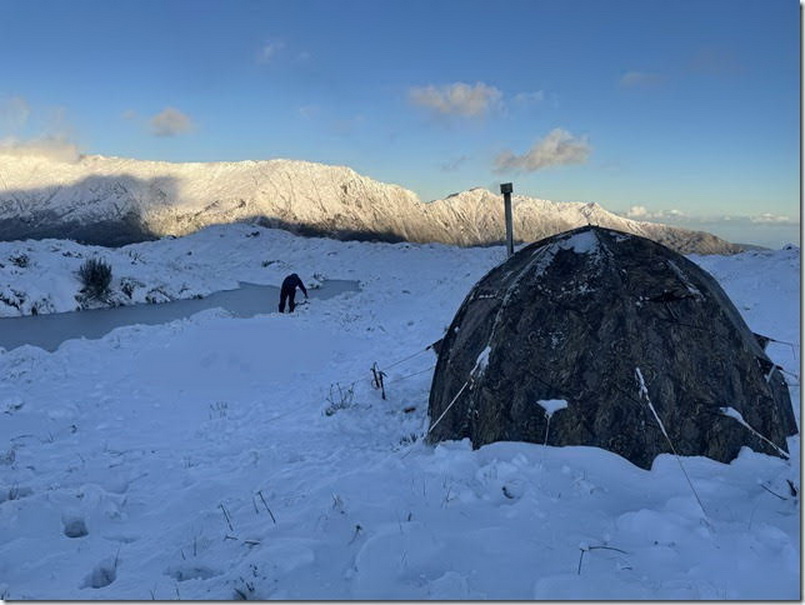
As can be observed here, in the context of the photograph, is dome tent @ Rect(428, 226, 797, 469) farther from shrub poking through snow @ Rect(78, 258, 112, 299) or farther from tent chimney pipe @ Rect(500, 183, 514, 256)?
shrub poking through snow @ Rect(78, 258, 112, 299)

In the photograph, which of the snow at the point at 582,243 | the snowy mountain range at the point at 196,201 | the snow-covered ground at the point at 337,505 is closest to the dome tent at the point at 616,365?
the snow at the point at 582,243

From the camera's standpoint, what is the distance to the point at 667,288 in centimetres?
556

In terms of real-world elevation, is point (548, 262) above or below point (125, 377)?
above

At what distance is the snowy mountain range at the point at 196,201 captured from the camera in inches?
4530

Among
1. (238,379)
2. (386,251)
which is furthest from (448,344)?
(386,251)

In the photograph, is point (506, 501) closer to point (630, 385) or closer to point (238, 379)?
point (630, 385)

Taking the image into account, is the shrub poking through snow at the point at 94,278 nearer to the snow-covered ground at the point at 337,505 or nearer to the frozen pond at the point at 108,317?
the frozen pond at the point at 108,317

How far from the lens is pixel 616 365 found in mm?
5188

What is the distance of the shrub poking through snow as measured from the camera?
1000 inches

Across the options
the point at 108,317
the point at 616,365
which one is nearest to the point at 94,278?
the point at 108,317

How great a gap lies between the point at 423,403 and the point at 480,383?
2.47 meters

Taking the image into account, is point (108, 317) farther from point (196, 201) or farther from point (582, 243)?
point (196, 201)

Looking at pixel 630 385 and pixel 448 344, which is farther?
pixel 448 344

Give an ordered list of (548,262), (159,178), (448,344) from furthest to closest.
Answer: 1. (159,178)
2. (448,344)
3. (548,262)
